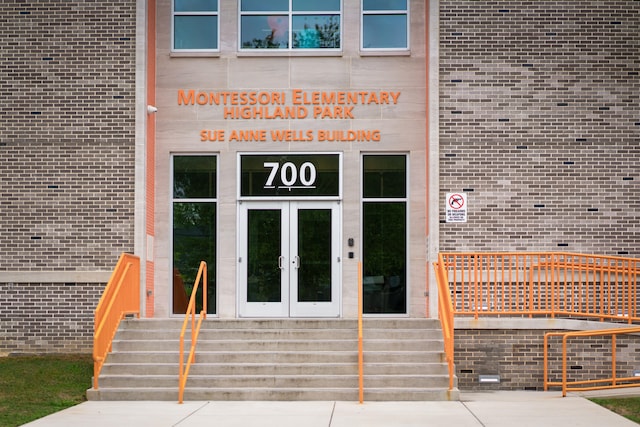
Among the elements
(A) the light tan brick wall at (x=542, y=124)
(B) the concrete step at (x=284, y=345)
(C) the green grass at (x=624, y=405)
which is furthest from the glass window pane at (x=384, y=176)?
(C) the green grass at (x=624, y=405)

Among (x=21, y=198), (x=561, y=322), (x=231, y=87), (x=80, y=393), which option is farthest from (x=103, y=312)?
(x=561, y=322)

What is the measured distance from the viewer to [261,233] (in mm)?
16797

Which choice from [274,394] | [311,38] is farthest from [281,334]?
[311,38]

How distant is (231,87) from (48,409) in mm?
7017

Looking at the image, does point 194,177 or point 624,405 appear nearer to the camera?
point 624,405

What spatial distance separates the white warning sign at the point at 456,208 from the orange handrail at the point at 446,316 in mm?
1453

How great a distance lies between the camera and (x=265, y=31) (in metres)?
17.1

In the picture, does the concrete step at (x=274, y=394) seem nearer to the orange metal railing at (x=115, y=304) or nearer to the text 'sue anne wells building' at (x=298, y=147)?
the orange metal railing at (x=115, y=304)

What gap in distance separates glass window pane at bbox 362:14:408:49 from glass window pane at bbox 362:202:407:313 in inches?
111

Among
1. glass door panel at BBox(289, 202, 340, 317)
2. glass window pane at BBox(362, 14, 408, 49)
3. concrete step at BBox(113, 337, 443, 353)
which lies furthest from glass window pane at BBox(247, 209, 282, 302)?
glass window pane at BBox(362, 14, 408, 49)

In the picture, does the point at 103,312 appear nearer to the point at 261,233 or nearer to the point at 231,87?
the point at 261,233

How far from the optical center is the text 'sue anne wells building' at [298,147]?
1595cm

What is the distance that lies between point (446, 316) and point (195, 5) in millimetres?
7509

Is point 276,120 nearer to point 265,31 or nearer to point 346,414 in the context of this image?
point 265,31
